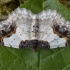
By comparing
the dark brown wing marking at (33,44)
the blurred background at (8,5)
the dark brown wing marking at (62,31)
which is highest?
the blurred background at (8,5)

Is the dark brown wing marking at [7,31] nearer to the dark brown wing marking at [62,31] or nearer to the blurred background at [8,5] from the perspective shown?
the blurred background at [8,5]

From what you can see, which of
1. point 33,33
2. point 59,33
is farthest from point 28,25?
point 59,33

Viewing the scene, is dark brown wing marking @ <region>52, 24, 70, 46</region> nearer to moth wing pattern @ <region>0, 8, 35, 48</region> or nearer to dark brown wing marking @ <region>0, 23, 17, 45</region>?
moth wing pattern @ <region>0, 8, 35, 48</region>

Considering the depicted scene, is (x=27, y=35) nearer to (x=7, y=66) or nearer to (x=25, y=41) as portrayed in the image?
(x=25, y=41)

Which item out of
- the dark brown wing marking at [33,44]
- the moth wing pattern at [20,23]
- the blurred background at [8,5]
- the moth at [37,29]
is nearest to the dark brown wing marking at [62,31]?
the moth at [37,29]

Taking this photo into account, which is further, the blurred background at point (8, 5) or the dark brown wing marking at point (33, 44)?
the blurred background at point (8, 5)

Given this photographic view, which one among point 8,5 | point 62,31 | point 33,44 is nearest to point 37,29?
point 33,44

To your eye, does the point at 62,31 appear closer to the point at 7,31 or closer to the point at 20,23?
the point at 20,23

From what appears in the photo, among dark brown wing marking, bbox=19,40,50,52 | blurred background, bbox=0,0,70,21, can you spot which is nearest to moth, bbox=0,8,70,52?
dark brown wing marking, bbox=19,40,50,52
